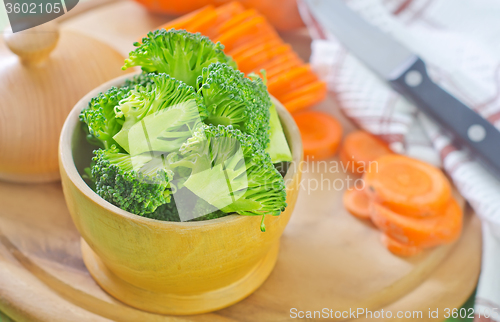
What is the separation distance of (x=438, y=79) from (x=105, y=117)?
1.04 meters

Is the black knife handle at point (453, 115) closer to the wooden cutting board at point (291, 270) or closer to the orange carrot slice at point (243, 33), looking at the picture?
the wooden cutting board at point (291, 270)

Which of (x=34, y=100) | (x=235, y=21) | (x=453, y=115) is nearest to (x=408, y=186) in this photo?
(x=453, y=115)

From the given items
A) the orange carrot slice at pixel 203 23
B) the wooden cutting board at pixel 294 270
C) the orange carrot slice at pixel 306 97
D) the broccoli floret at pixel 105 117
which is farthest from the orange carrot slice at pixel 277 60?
the broccoli floret at pixel 105 117

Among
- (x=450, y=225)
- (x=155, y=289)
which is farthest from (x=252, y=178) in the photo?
(x=450, y=225)

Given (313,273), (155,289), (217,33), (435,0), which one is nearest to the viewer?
(155,289)

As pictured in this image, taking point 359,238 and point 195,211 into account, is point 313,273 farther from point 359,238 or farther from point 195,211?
point 195,211

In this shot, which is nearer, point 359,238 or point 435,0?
point 359,238

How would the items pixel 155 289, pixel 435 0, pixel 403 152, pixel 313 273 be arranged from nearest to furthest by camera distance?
pixel 155 289 → pixel 313 273 → pixel 403 152 → pixel 435 0

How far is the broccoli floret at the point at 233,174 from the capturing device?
2.15 feet

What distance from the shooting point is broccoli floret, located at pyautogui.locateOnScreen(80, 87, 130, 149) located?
693mm

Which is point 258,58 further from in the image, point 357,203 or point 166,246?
point 166,246

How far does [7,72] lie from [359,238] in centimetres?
91

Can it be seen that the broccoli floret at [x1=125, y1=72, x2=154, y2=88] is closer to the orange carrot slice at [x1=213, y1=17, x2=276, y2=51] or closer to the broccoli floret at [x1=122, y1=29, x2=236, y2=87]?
the broccoli floret at [x1=122, y1=29, x2=236, y2=87]

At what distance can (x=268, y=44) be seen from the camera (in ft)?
4.42
